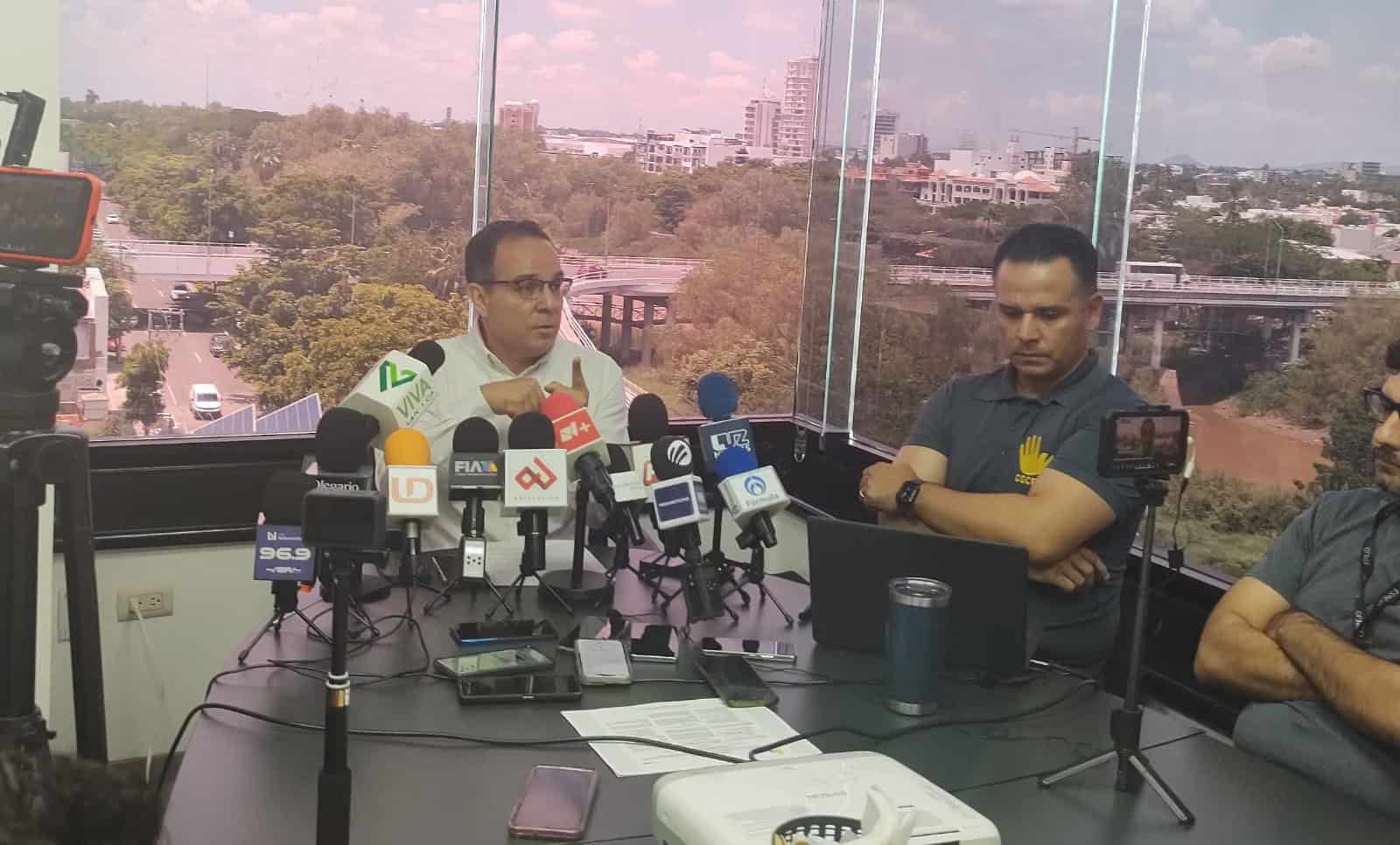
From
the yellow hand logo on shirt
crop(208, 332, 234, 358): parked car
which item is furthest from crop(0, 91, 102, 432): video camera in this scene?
crop(208, 332, 234, 358): parked car

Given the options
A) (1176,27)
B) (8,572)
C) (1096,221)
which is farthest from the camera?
(1096,221)

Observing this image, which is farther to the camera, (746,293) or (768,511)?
(746,293)

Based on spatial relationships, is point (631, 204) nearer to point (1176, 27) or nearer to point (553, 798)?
point (1176, 27)

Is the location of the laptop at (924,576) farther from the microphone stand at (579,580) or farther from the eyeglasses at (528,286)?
the eyeglasses at (528,286)

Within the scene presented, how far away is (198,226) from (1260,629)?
10.1 feet

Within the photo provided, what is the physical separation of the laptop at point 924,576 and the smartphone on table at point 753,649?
90 millimetres

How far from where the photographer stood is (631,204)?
4199 mm

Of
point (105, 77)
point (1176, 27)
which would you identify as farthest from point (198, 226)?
point (1176, 27)

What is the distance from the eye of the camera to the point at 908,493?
2557 millimetres

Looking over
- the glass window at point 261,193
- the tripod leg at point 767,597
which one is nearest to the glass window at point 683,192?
the glass window at point 261,193

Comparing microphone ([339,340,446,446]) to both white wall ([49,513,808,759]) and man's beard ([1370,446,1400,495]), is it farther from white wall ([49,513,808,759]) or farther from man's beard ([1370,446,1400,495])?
man's beard ([1370,446,1400,495])

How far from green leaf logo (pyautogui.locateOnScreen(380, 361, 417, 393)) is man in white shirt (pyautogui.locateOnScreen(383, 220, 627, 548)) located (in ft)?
2.48

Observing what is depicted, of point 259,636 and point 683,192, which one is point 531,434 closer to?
point 259,636

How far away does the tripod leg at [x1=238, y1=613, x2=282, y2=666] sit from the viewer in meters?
1.96
